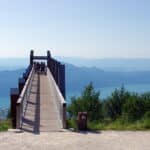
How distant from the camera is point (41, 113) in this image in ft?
59.5

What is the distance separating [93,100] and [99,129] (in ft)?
119

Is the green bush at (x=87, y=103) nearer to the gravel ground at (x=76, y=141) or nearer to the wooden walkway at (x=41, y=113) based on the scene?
the wooden walkway at (x=41, y=113)

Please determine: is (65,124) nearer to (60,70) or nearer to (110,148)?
(110,148)

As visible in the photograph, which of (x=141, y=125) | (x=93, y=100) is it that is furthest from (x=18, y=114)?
(x=93, y=100)

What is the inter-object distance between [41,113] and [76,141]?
5.82 meters

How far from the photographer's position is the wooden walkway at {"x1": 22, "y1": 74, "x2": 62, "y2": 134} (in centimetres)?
1511

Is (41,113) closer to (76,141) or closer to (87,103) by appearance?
(76,141)

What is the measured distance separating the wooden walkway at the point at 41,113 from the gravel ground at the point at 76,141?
1.03 metres

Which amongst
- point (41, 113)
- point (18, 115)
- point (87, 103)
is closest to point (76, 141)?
point (18, 115)

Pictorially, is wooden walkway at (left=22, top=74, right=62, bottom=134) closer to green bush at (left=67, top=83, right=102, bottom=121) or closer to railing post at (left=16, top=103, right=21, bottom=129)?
railing post at (left=16, top=103, right=21, bottom=129)

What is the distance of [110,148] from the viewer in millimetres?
11805

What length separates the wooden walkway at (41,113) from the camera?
1511cm

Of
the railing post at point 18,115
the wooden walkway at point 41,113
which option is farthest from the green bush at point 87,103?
the railing post at point 18,115

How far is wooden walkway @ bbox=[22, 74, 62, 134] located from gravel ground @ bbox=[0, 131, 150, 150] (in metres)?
1.03
